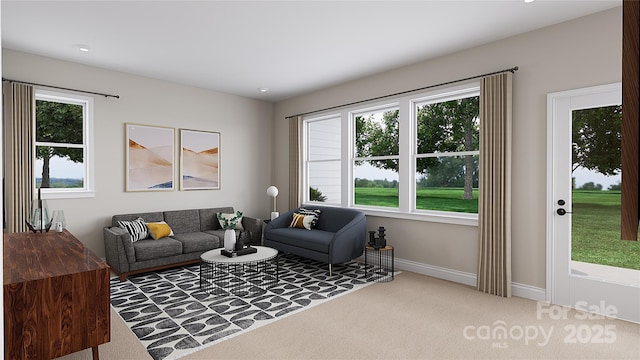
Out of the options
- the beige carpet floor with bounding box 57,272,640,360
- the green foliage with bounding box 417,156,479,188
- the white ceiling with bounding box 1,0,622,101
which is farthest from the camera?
the green foliage with bounding box 417,156,479,188

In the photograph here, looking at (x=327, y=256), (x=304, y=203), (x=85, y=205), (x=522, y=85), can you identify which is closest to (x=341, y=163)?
(x=304, y=203)

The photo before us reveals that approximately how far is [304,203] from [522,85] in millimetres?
3679

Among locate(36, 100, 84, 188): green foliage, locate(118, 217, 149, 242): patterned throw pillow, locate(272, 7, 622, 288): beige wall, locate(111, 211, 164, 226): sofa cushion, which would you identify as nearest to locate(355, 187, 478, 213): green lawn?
locate(272, 7, 622, 288): beige wall

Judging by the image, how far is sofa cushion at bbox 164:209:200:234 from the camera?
17.0 ft

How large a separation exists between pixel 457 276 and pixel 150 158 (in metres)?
4.44

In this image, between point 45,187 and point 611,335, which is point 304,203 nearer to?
point 45,187

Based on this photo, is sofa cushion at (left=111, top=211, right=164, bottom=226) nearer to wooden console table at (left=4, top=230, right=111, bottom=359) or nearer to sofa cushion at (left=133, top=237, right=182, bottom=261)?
sofa cushion at (left=133, top=237, right=182, bottom=261)

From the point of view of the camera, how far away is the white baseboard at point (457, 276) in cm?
359

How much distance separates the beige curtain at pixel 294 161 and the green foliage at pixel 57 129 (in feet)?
9.96

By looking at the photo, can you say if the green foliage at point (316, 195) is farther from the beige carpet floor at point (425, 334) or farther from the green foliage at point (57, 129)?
the green foliage at point (57, 129)

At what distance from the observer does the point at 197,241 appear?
4812 mm

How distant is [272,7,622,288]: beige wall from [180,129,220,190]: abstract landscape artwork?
3073mm

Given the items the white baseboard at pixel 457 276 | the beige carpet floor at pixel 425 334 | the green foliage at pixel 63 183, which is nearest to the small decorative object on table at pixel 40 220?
the beige carpet floor at pixel 425 334

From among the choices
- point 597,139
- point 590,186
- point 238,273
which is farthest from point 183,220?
point 597,139
